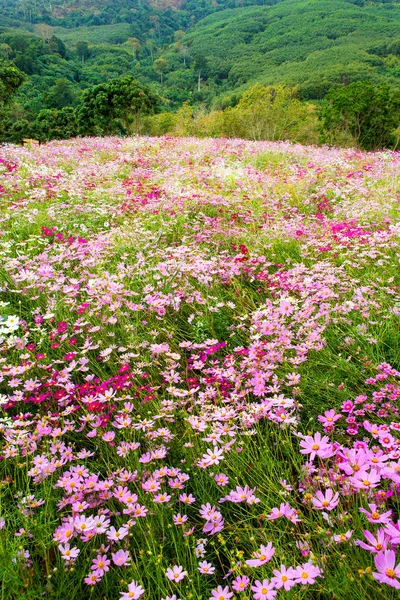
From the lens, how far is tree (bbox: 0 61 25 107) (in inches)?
914

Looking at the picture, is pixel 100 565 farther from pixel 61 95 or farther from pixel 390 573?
pixel 61 95

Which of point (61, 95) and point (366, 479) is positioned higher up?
point (366, 479)

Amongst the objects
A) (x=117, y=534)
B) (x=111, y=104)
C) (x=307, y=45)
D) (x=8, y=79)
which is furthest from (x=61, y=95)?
(x=307, y=45)

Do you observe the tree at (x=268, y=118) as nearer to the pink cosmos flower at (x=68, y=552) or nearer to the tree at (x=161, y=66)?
the pink cosmos flower at (x=68, y=552)

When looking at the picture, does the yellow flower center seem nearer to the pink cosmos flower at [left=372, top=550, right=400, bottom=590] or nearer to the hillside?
the pink cosmos flower at [left=372, top=550, right=400, bottom=590]

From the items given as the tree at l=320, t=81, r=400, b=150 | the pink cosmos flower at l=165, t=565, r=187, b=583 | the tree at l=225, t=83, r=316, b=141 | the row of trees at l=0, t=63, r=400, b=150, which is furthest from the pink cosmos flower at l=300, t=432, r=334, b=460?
the tree at l=320, t=81, r=400, b=150

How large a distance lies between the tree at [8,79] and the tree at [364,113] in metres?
18.9

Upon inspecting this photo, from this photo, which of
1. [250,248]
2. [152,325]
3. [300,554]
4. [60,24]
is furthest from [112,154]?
[60,24]

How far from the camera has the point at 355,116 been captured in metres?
18.5

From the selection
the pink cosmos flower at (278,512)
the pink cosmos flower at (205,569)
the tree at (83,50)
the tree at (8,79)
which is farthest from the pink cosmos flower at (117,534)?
the tree at (83,50)

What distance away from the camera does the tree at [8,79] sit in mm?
23203

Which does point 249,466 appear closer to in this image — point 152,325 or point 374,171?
point 152,325

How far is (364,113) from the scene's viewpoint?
18625mm

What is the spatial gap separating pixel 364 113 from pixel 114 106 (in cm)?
1654
